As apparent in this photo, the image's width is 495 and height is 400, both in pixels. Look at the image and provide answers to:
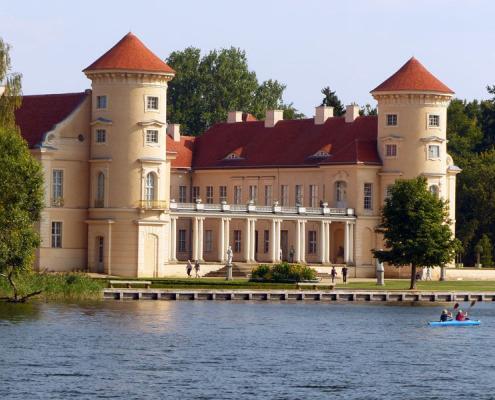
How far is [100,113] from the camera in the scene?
12712 centimetres

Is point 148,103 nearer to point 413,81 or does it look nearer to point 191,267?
point 191,267

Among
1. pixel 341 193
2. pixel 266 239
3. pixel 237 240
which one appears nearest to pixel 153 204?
pixel 237 240

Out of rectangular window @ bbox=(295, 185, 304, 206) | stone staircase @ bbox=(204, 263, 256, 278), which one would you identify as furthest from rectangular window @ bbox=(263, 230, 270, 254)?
stone staircase @ bbox=(204, 263, 256, 278)

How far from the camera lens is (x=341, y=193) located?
462 ft

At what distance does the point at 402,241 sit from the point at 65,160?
79.0 ft

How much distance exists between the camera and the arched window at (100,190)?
417 feet

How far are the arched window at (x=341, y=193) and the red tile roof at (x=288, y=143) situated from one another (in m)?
1.91

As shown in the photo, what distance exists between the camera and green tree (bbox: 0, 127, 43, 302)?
95.4 m

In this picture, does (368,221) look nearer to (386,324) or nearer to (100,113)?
(100,113)

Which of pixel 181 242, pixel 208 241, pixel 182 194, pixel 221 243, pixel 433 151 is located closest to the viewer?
pixel 221 243

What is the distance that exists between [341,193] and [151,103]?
2060cm

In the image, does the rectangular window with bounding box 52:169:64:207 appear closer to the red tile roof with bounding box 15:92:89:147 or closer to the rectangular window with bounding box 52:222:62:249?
the rectangular window with bounding box 52:222:62:249

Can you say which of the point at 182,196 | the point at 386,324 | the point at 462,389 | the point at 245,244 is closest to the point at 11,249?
the point at 386,324

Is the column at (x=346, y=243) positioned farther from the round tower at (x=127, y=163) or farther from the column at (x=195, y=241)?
the round tower at (x=127, y=163)
